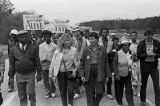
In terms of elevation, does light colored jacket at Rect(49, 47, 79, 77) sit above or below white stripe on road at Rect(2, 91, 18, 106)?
above

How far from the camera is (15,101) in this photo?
31.2ft

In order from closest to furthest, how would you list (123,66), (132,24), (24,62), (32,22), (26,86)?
(24,62) < (26,86) < (123,66) < (32,22) < (132,24)

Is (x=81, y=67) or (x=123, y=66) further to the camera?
(x=123, y=66)

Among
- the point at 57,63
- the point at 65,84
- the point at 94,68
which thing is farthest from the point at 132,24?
the point at 94,68

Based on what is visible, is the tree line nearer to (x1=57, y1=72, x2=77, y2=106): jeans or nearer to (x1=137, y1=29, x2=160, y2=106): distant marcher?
(x1=137, y1=29, x2=160, y2=106): distant marcher

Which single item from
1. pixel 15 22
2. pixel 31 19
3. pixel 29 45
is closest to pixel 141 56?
pixel 29 45

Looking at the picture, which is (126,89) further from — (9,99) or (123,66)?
(9,99)

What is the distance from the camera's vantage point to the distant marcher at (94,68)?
741 centimetres

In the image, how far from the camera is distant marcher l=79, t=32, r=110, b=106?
7.41m

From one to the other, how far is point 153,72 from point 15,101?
3814mm

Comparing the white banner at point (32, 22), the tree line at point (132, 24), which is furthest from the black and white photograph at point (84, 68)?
the tree line at point (132, 24)

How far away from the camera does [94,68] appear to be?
24.4ft

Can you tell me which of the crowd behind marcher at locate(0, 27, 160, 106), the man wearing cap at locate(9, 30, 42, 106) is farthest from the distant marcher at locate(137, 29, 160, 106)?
the man wearing cap at locate(9, 30, 42, 106)

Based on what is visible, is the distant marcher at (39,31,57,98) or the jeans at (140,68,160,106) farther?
the distant marcher at (39,31,57,98)
